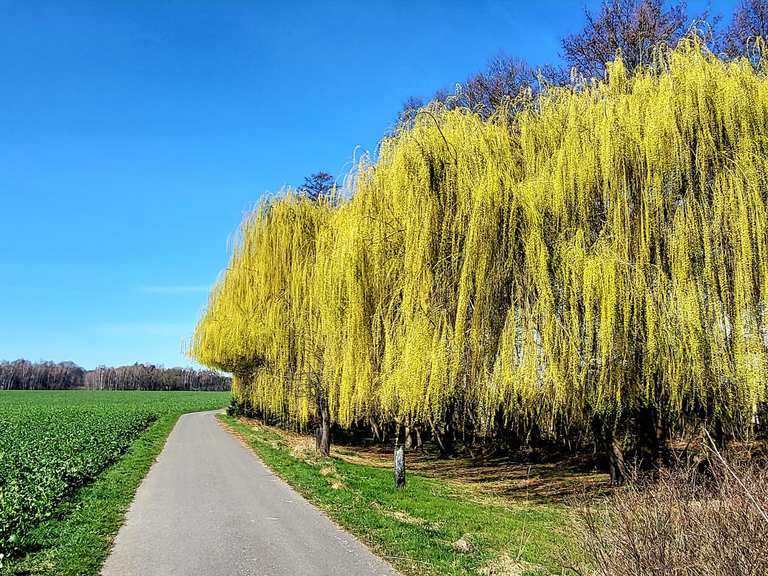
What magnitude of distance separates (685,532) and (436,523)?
5.48 meters

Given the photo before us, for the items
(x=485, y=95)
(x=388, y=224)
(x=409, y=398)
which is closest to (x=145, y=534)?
(x=409, y=398)

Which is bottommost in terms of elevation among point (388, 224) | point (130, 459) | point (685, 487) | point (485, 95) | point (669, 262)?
point (130, 459)

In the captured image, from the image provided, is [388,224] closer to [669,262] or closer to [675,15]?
[669,262]

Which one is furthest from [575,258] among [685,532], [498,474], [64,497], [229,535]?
[64,497]

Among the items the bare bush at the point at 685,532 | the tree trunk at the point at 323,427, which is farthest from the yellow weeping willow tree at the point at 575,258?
the tree trunk at the point at 323,427

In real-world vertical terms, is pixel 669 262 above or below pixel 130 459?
above

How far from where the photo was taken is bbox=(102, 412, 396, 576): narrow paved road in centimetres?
610

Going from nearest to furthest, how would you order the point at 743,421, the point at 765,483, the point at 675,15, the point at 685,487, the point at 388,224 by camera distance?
the point at 765,483 < the point at 685,487 < the point at 743,421 < the point at 388,224 < the point at 675,15

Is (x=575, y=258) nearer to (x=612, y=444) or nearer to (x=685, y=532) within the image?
(x=612, y=444)

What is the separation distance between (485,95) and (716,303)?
15.2m

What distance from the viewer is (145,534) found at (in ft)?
24.9

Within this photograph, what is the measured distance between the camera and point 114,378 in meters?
146

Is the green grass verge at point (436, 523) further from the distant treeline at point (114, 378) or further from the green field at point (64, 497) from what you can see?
the distant treeline at point (114, 378)

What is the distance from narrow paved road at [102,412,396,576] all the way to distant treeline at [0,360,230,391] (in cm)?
12751
